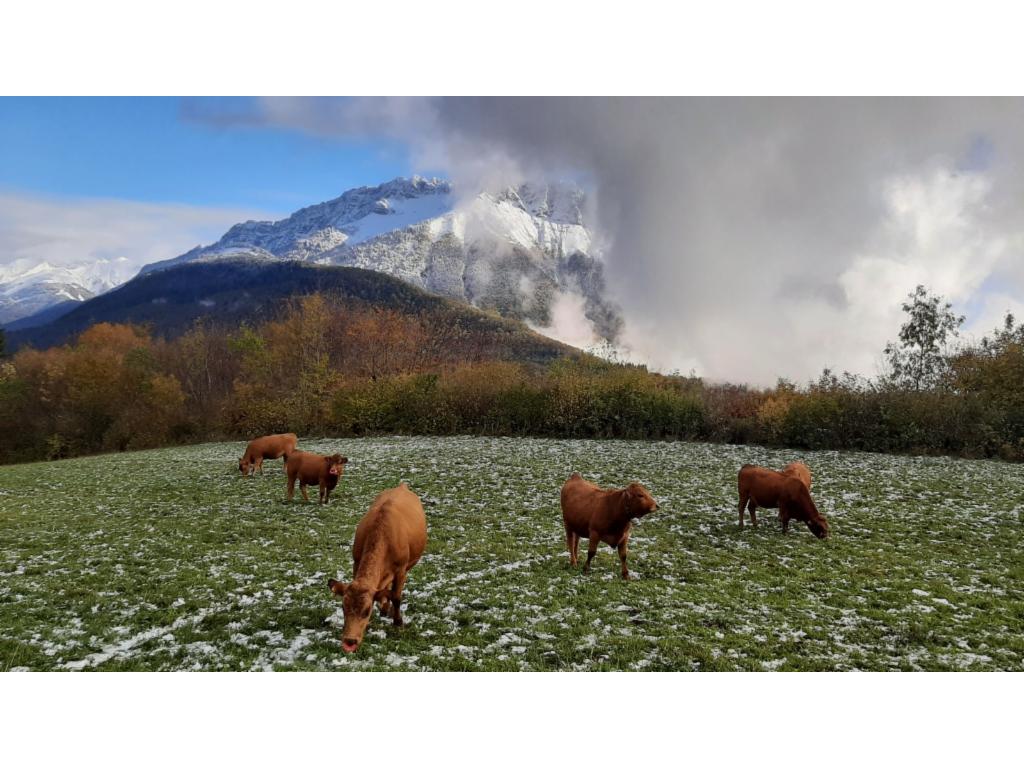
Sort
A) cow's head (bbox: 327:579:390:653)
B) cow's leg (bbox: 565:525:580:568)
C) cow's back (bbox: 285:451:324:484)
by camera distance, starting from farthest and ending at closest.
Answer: cow's back (bbox: 285:451:324:484) < cow's leg (bbox: 565:525:580:568) < cow's head (bbox: 327:579:390:653)

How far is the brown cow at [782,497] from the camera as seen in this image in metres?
13.1

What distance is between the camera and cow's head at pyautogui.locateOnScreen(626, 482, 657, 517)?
30.7ft

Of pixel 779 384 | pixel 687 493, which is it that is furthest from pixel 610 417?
pixel 687 493

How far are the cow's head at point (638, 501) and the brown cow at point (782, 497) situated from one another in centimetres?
586

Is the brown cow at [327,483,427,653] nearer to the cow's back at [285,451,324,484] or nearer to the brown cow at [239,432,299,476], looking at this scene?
the cow's back at [285,451,324,484]

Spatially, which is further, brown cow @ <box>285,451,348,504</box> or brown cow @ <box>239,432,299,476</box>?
brown cow @ <box>239,432,299,476</box>

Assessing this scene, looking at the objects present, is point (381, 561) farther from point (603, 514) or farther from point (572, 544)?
point (572, 544)

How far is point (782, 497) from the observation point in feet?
44.4

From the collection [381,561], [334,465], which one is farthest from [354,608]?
[334,465]

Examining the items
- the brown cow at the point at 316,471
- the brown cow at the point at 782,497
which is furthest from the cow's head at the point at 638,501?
the brown cow at the point at 316,471

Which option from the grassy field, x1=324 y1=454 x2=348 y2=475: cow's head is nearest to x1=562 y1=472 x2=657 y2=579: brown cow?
the grassy field

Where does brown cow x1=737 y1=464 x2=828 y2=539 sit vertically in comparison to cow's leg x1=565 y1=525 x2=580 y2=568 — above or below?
above

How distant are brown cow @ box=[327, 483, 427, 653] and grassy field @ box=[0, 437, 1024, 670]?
733mm

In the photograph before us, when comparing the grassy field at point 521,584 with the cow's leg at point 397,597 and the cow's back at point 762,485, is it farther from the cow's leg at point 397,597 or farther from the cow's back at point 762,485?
the cow's back at point 762,485
